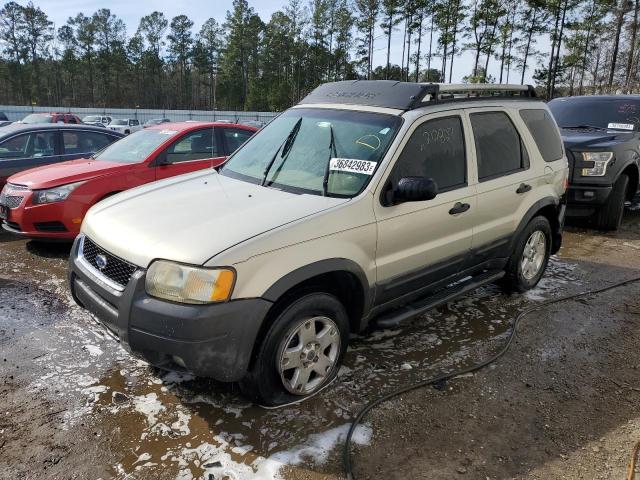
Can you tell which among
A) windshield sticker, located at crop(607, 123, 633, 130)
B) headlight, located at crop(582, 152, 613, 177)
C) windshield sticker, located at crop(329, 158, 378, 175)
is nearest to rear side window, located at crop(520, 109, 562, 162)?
windshield sticker, located at crop(329, 158, 378, 175)

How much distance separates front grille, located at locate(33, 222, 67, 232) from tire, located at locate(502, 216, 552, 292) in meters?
5.03

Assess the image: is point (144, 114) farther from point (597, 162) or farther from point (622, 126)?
point (597, 162)

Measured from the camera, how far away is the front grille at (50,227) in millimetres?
5812

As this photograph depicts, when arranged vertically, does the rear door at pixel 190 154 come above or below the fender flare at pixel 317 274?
above

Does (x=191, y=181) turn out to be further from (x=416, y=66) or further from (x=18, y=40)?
(x=18, y=40)

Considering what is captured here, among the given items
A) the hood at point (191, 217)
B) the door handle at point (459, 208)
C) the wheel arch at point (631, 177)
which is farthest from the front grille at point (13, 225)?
the wheel arch at point (631, 177)

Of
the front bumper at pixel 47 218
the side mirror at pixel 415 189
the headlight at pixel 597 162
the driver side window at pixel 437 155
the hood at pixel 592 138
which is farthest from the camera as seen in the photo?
the hood at pixel 592 138

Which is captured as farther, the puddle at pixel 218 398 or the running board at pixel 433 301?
the running board at pixel 433 301

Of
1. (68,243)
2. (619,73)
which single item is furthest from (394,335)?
(619,73)

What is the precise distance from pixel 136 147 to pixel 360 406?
16.6 ft

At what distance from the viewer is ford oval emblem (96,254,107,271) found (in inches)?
120

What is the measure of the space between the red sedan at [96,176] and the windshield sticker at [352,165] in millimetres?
3733

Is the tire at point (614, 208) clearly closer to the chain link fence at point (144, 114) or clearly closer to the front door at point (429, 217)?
the front door at point (429, 217)

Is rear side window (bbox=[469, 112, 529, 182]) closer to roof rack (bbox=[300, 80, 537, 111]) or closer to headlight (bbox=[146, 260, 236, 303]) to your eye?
roof rack (bbox=[300, 80, 537, 111])
